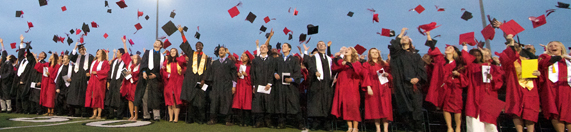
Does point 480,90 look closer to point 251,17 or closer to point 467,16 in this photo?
point 467,16

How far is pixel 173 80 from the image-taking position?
616 centimetres

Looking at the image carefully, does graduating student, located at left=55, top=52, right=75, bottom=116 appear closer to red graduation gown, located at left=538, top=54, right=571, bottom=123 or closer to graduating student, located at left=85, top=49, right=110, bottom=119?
graduating student, located at left=85, top=49, right=110, bottom=119

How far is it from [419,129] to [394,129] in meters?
0.60

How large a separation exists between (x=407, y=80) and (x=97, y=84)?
6.36 metres

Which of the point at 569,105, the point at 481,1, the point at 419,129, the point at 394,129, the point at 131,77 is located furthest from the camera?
the point at 481,1

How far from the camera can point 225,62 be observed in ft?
19.2

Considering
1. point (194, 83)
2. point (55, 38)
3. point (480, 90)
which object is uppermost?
point (55, 38)

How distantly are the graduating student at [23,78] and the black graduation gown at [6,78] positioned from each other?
0.62 ft

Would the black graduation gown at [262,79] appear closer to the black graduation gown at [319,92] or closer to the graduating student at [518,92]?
the black graduation gown at [319,92]

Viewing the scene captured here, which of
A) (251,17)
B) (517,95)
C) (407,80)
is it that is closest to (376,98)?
(407,80)

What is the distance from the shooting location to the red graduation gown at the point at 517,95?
410 cm

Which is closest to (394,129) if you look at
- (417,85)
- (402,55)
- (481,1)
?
(417,85)

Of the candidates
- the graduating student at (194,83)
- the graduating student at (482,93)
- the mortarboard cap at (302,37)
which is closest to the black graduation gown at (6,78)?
the graduating student at (194,83)

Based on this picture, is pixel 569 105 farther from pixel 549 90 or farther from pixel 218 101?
pixel 218 101
